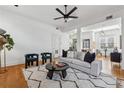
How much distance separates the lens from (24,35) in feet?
21.1

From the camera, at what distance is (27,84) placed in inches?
126

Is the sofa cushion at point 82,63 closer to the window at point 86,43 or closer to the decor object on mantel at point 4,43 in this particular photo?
the decor object on mantel at point 4,43

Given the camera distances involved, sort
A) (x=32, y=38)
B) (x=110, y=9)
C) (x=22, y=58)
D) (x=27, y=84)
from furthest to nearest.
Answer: (x=32, y=38), (x=22, y=58), (x=110, y=9), (x=27, y=84)

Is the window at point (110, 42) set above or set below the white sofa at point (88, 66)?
above

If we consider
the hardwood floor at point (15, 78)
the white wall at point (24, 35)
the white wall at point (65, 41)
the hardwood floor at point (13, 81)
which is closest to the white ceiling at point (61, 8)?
the white wall at point (24, 35)

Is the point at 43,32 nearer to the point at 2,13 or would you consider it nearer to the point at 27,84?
the point at 2,13

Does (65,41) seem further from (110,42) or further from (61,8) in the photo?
(61,8)

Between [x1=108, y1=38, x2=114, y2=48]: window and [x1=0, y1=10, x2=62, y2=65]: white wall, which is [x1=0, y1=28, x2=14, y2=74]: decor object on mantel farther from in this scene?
[x1=108, y1=38, x2=114, y2=48]: window

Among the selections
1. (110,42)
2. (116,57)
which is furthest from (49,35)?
(110,42)

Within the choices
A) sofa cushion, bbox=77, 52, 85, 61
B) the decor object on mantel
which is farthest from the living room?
sofa cushion, bbox=77, 52, 85, 61

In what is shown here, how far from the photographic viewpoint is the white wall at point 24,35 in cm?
575
